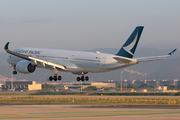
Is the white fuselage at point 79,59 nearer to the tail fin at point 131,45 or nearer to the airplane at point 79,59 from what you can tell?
the airplane at point 79,59

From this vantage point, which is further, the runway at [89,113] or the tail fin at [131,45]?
the tail fin at [131,45]

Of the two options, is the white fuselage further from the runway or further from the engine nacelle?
the runway

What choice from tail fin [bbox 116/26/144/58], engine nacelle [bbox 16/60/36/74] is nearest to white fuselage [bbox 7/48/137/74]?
tail fin [bbox 116/26/144/58]

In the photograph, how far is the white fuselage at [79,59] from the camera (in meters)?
68.2

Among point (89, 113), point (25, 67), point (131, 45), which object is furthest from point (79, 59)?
point (89, 113)

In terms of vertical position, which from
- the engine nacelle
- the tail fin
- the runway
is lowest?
the runway

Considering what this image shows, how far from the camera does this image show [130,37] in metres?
69.2

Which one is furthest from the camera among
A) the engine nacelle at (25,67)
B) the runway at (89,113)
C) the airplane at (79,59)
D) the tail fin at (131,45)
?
the engine nacelle at (25,67)

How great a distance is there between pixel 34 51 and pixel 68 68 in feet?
28.9

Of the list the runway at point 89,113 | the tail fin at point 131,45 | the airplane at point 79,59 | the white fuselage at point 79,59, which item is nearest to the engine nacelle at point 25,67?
the airplane at point 79,59

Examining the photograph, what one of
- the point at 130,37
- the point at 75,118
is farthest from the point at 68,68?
the point at 75,118

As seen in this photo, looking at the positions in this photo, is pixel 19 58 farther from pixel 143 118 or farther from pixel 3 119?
pixel 143 118

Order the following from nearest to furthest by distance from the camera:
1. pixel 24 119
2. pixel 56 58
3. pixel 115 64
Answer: pixel 24 119
pixel 115 64
pixel 56 58

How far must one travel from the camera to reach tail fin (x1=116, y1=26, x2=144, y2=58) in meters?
68.2
